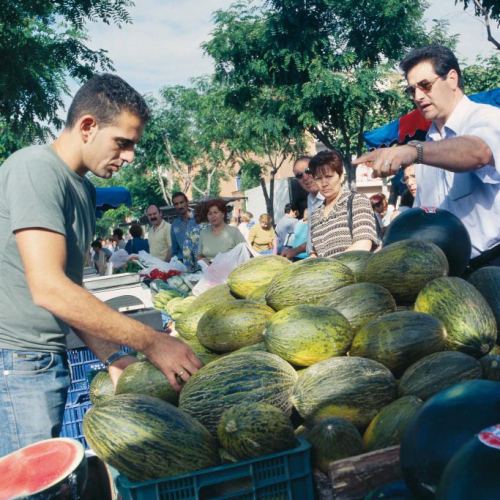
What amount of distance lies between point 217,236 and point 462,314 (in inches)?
217

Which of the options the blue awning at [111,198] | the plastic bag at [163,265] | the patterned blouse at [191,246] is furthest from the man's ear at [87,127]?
the blue awning at [111,198]

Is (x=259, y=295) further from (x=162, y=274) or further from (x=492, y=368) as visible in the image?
(x=162, y=274)

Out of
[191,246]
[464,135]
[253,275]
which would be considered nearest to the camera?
[464,135]

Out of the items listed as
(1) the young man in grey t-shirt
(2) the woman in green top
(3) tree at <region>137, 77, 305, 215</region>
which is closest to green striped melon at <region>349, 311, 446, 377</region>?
(1) the young man in grey t-shirt

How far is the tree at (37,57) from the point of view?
898cm

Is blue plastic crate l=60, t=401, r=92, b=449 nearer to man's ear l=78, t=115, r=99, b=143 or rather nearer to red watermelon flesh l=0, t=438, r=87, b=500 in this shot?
red watermelon flesh l=0, t=438, r=87, b=500

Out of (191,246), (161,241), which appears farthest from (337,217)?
(161,241)

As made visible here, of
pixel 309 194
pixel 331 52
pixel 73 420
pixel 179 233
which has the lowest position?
pixel 73 420

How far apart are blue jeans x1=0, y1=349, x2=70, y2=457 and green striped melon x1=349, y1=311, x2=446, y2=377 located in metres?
1.39

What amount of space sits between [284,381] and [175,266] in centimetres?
599

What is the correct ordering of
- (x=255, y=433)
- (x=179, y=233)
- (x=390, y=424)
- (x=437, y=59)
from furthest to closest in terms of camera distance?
(x=179, y=233) → (x=437, y=59) → (x=390, y=424) → (x=255, y=433)

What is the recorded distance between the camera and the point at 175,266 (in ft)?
26.6

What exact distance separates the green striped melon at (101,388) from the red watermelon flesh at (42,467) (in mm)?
566

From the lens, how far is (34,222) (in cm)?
200
